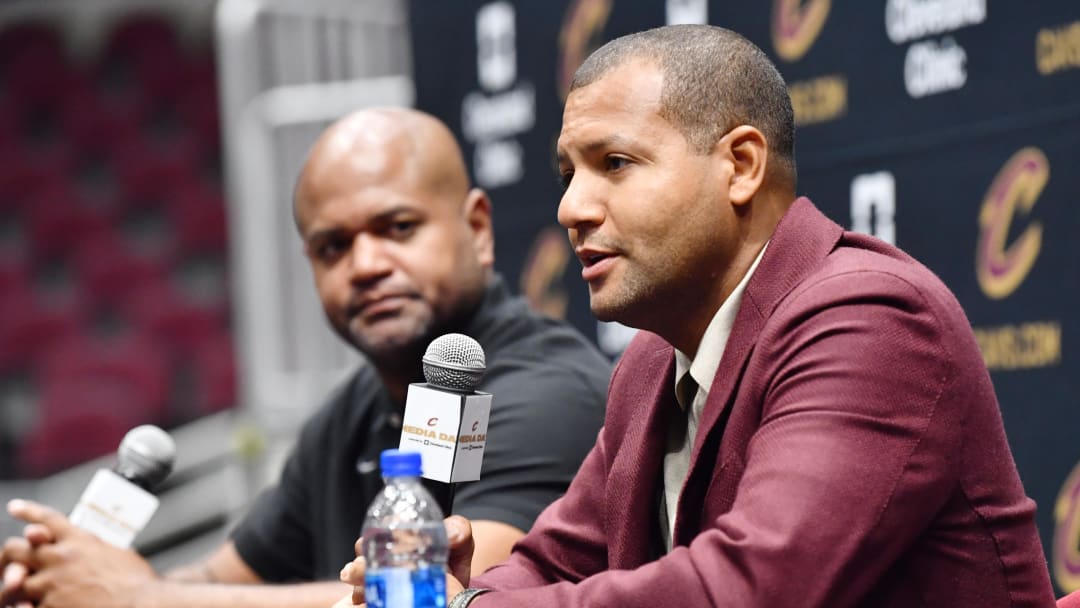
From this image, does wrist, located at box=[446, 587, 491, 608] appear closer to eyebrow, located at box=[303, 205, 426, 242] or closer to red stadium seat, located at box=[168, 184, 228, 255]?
eyebrow, located at box=[303, 205, 426, 242]

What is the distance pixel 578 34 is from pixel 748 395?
2439 mm

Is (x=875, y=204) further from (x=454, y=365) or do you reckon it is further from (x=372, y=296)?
(x=454, y=365)

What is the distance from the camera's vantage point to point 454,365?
1557 millimetres

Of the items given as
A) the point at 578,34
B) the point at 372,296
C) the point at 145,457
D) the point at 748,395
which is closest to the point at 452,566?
the point at 748,395

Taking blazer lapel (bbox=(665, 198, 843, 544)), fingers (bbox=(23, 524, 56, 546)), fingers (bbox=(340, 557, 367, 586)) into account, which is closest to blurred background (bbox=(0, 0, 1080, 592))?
blazer lapel (bbox=(665, 198, 843, 544))

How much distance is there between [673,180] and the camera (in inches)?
65.4

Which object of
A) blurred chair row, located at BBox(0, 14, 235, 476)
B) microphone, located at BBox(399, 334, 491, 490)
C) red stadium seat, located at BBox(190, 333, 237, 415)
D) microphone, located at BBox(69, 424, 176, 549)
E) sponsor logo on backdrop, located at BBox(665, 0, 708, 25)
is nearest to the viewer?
microphone, located at BBox(399, 334, 491, 490)

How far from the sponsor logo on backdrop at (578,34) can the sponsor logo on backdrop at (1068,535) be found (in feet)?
5.41

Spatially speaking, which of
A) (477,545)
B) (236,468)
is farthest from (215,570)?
(236,468)

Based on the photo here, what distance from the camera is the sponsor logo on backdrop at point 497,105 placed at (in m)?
4.05

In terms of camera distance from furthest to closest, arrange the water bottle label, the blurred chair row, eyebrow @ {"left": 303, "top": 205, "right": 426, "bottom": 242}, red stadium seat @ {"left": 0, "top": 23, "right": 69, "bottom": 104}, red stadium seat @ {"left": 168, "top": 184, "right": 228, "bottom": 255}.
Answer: red stadium seat @ {"left": 0, "top": 23, "right": 69, "bottom": 104} < red stadium seat @ {"left": 168, "top": 184, "right": 228, "bottom": 255} < the blurred chair row < eyebrow @ {"left": 303, "top": 205, "right": 426, "bottom": 242} < the water bottle label

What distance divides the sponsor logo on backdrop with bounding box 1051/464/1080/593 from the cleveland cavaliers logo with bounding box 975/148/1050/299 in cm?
36

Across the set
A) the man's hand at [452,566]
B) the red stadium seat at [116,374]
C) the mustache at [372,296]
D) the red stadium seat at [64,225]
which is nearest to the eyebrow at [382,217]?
the mustache at [372,296]

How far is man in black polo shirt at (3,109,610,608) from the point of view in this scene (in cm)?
235
